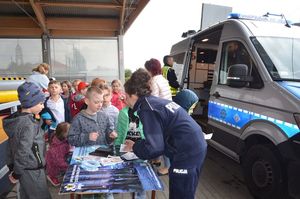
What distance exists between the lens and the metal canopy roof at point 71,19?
436 inches

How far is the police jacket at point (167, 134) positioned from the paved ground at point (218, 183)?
5.93 ft

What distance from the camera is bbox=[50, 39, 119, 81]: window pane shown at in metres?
13.2

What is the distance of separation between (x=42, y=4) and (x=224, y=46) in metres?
8.34

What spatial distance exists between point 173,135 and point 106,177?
637mm

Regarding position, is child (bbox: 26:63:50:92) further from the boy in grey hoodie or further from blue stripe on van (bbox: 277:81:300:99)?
blue stripe on van (bbox: 277:81:300:99)

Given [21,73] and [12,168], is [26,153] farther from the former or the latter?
[21,73]

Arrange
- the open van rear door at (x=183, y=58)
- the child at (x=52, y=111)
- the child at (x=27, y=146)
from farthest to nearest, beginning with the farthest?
the open van rear door at (x=183, y=58)
the child at (x=52, y=111)
the child at (x=27, y=146)

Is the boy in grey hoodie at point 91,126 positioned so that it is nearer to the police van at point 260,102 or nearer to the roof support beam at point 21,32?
the police van at point 260,102

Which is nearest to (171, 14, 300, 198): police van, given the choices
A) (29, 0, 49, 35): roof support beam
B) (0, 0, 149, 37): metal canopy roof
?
(0, 0, 149, 37): metal canopy roof

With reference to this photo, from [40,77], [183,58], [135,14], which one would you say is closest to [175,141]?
[40,77]

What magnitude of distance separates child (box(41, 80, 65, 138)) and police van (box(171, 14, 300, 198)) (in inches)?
108

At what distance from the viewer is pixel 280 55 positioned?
3.85 metres

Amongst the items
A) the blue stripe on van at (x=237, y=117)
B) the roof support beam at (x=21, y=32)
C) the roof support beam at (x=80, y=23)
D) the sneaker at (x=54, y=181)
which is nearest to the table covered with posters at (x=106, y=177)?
the sneaker at (x=54, y=181)

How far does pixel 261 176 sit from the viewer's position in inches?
142
